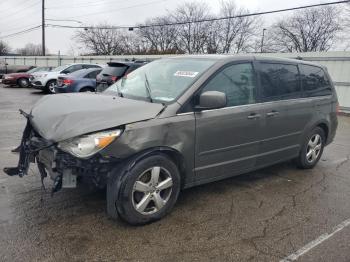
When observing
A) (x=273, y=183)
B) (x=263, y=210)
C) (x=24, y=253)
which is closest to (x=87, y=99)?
(x=24, y=253)

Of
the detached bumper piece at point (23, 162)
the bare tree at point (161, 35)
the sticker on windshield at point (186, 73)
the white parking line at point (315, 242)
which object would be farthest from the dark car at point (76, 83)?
the bare tree at point (161, 35)

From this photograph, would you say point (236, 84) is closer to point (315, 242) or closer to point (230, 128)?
point (230, 128)

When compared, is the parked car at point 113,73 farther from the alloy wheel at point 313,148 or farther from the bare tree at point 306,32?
the bare tree at point 306,32

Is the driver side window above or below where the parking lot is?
above

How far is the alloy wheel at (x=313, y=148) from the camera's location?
17.8 feet

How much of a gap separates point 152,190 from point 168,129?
2.05ft

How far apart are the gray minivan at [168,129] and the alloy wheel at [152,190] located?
1 cm

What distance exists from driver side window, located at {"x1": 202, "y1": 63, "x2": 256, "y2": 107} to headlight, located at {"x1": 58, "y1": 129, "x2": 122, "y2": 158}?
1307 millimetres

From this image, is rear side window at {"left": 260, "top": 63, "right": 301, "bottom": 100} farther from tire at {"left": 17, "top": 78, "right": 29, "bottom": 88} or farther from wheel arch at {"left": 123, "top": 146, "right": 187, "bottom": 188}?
tire at {"left": 17, "top": 78, "right": 29, "bottom": 88}

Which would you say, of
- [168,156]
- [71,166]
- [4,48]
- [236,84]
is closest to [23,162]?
[71,166]

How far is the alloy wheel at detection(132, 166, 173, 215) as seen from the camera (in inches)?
131

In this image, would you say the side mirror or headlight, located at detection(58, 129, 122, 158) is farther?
the side mirror

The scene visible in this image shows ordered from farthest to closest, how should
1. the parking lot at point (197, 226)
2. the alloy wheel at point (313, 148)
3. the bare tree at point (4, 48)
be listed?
the bare tree at point (4, 48)
the alloy wheel at point (313, 148)
the parking lot at point (197, 226)

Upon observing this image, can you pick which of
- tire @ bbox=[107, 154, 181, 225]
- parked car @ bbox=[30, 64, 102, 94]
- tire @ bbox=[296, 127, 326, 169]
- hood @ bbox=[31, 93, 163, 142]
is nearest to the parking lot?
tire @ bbox=[107, 154, 181, 225]
